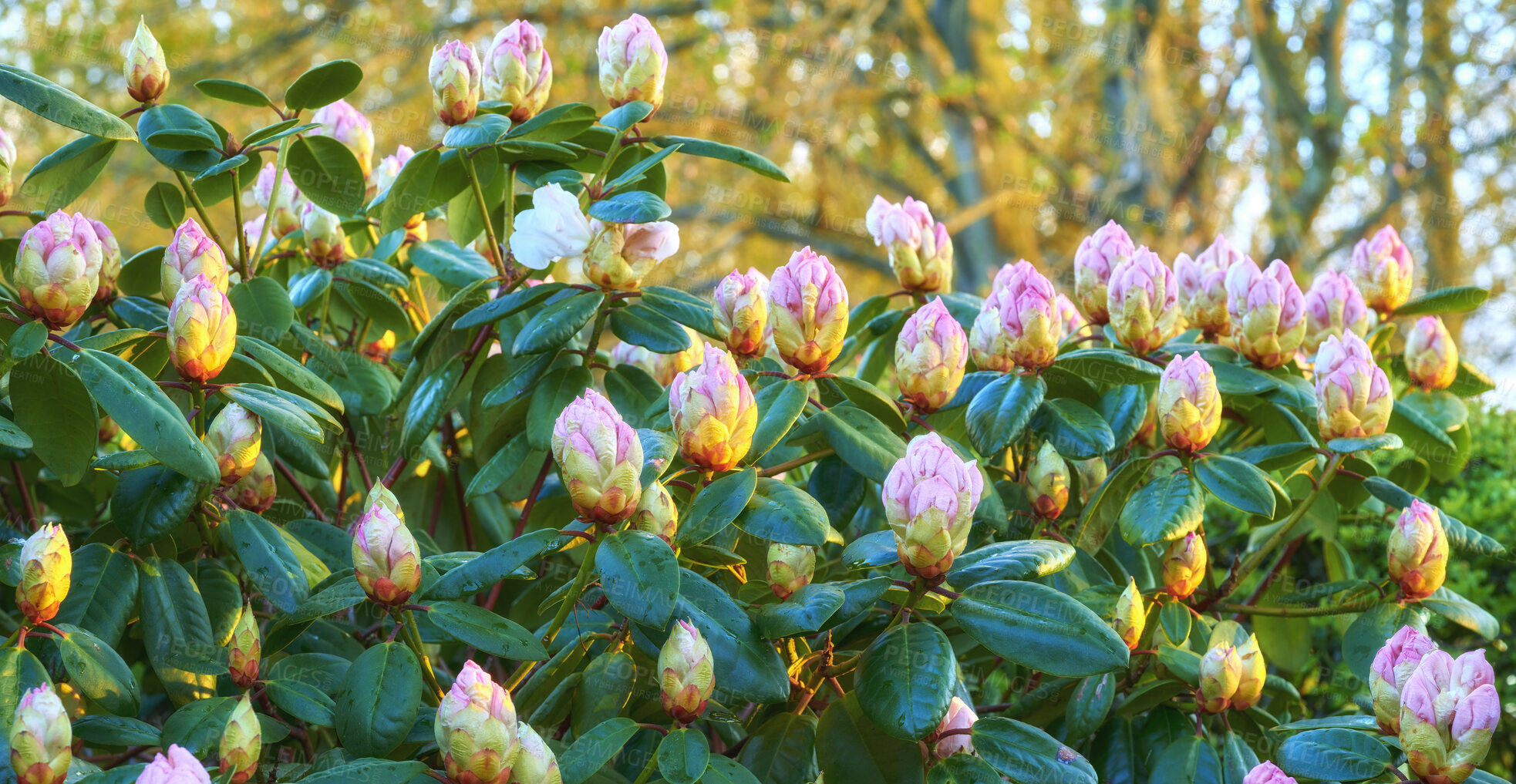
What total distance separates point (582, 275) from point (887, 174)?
384 inches

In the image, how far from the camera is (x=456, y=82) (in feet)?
4.63

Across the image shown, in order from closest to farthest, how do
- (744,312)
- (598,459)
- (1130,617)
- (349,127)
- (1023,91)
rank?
1. (598,459)
2. (1130,617)
3. (744,312)
4. (349,127)
5. (1023,91)

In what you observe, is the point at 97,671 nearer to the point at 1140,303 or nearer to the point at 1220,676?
the point at 1220,676

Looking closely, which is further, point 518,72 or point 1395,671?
point 518,72

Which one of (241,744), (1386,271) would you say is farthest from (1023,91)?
(241,744)

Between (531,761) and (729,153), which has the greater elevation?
(729,153)

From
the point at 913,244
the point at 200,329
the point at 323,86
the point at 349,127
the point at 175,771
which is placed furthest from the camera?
the point at 349,127

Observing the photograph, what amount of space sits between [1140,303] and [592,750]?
2.76ft

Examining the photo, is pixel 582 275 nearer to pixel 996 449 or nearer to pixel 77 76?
pixel 996 449

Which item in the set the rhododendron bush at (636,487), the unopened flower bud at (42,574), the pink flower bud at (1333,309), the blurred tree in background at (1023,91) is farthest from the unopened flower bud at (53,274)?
the blurred tree in background at (1023,91)

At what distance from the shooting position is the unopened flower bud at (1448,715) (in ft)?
3.24

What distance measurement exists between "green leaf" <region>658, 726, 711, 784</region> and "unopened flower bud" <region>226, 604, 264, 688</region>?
0.41 m

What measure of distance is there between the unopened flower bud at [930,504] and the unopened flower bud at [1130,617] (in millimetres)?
266

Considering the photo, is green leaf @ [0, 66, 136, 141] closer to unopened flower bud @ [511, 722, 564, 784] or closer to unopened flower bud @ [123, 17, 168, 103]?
unopened flower bud @ [123, 17, 168, 103]
